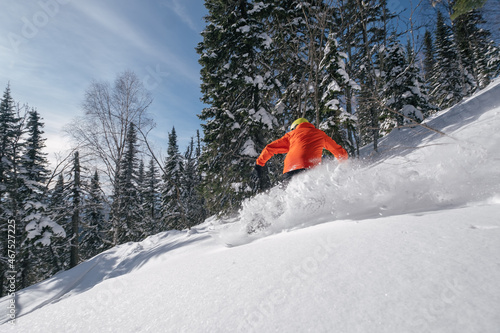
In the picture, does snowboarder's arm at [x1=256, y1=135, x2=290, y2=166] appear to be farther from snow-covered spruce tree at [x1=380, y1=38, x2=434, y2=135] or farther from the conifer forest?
snow-covered spruce tree at [x1=380, y1=38, x2=434, y2=135]

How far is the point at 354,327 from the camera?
69cm

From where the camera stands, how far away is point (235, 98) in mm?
9508

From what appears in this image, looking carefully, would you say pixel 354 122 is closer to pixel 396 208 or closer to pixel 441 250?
pixel 396 208

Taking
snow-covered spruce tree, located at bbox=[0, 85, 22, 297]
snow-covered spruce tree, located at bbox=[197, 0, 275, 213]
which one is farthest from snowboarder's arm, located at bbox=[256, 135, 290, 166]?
snow-covered spruce tree, located at bbox=[0, 85, 22, 297]

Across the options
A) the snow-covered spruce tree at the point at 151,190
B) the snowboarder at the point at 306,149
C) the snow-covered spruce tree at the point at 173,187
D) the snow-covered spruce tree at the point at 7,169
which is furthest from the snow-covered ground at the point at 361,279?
the snow-covered spruce tree at the point at 151,190

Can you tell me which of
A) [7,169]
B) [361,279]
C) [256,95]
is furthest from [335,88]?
[7,169]

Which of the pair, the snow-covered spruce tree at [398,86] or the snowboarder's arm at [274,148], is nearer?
the snowboarder's arm at [274,148]

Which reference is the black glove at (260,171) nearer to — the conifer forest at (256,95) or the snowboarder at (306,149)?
the conifer forest at (256,95)

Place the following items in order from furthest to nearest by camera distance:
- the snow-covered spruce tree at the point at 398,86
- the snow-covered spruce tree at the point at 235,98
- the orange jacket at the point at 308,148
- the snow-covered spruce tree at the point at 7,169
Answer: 1. the snow-covered spruce tree at the point at 398,86
2. the snow-covered spruce tree at the point at 7,169
3. the snow-covered spruce tree at the point at 235,98
4. the orange jacket at the point at 308,148

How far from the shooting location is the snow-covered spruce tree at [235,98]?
27.0ft

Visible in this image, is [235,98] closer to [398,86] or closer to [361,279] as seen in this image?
[361,279]

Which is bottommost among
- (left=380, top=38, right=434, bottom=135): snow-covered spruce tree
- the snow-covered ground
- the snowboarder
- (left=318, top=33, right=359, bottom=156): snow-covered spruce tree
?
the snow-covered ground

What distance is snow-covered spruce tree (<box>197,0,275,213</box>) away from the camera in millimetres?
8234

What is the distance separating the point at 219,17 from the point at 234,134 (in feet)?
18.5
